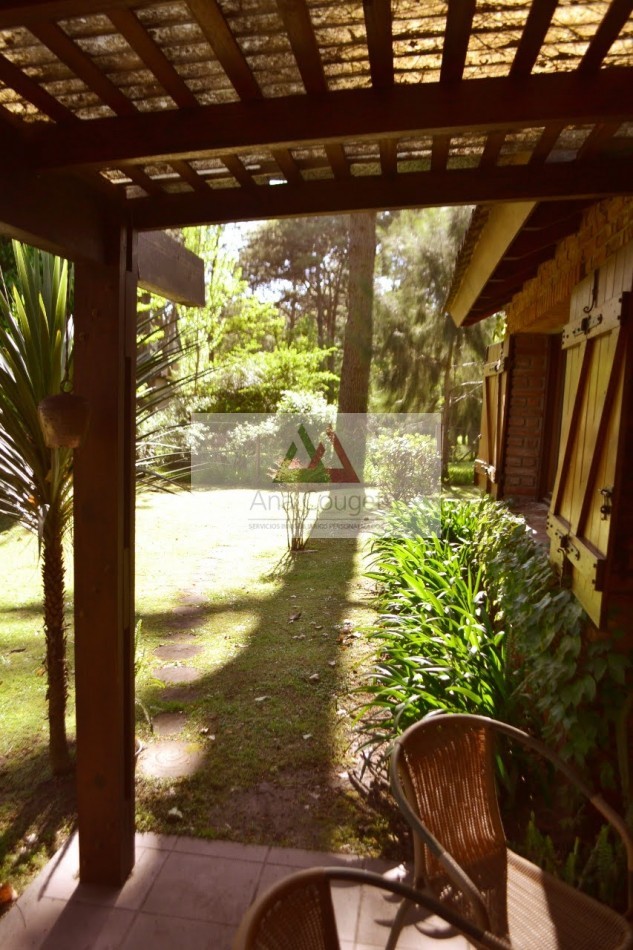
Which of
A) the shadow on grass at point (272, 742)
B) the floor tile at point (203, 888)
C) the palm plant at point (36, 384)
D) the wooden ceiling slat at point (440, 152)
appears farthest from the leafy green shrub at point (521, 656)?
the wooden ceiling slat at point (440, 152)

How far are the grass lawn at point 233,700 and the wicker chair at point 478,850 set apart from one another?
1.01 metres

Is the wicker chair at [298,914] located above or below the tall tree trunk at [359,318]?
below

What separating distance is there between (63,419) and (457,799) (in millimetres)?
1603

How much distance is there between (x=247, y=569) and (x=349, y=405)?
499 cm

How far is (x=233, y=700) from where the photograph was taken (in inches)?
152

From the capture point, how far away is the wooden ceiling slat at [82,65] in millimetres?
1271

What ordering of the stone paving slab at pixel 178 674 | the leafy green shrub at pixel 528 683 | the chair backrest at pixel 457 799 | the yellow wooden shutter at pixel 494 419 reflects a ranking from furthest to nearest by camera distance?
the yellow wooden shutter at pixel 494 419
the stone paving slab at pixel 178 674
the leafy green shrub at pixel 528 683
the chair backrest at pixel 457 799

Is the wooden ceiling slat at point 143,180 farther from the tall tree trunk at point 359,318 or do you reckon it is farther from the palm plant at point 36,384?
the tall tree trunk at point 359,318

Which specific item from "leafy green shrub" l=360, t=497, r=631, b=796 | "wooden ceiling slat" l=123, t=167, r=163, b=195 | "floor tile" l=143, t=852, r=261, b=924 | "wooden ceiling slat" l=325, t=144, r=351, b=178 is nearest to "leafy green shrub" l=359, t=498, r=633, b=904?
"leafy green shrub" l=360, t=497, r=631, b=796

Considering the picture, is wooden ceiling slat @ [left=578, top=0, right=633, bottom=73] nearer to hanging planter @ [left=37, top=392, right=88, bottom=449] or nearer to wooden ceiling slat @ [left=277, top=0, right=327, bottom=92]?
wooden ceiling slat @ [left=277, top=0, right=327, bottom=92]

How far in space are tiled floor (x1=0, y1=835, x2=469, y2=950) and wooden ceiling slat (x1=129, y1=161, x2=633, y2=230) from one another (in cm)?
225

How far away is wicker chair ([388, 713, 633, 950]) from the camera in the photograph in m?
1.44

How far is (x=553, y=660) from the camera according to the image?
2.50 m

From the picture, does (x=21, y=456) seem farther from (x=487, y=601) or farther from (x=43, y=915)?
(x=487, y=601)
